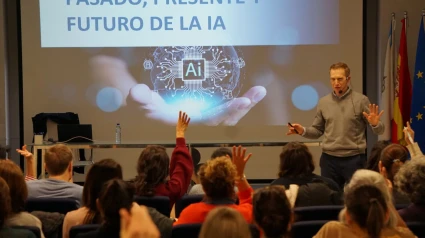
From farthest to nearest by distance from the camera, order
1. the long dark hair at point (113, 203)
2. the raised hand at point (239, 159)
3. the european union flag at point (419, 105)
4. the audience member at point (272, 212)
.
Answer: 1. the european union flag at point (419, 105)
2. the raised hand at point (239, 159)
3. the long dark hair at point (113, 203)
4. the audience member at point (272, 212)

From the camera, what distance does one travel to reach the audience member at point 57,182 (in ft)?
11.6

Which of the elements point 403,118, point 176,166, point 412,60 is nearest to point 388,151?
point 176,166

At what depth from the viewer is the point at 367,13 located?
7812 mm

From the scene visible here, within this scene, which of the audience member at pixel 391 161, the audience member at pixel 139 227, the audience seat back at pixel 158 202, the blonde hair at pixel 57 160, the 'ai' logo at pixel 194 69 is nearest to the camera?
the audience member at pixel 139 227

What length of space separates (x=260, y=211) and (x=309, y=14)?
Answer: 5.72 meters

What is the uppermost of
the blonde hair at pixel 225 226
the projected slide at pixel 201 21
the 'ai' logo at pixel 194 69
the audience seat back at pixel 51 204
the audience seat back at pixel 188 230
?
the projected slide at pixel 201 21

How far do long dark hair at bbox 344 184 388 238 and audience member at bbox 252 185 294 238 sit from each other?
0.80 feet

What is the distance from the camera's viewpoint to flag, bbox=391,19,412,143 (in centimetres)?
739

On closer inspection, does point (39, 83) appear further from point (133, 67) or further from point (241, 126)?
point (241, 126)

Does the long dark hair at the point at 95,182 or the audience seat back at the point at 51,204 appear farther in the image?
the audience seat back at the point at 51,204

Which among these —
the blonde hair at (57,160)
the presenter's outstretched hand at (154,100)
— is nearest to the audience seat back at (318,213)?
the blonde hair at (57,160)

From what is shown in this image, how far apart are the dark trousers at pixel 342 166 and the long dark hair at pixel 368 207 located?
100 inches

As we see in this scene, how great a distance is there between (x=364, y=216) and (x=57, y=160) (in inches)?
81.6

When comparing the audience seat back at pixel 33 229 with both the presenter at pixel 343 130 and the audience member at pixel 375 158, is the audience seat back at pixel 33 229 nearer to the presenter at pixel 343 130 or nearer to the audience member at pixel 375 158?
the audience member at pixel 375 158
